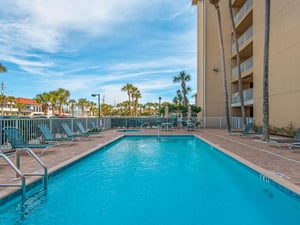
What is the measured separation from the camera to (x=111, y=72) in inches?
1319

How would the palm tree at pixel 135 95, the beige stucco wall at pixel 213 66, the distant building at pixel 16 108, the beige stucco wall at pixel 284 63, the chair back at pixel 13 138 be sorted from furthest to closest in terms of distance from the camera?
the distant building at pixel 16 108, the palm tree at pixel 135 95, the beige stucco wall at pixel 213 66, the beige stucco wall at pixel 284 63, the chair back at pixel 13 138

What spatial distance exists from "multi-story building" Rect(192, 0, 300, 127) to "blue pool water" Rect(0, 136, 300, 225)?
7668 mm

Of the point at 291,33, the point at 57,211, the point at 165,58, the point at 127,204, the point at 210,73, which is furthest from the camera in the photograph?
the point at 165,58

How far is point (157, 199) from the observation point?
14.2 feet

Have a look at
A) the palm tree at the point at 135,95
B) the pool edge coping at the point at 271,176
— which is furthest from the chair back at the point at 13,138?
the palm tree at the point at 135,95

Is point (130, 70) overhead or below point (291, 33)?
overhead

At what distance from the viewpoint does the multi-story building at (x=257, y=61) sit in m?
11.5

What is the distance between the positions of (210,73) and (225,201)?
63.2 feet

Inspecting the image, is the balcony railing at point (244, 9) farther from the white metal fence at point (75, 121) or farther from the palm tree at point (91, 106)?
the palm tree at point (91, 106)

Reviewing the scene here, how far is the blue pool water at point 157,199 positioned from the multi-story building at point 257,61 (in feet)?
25.2

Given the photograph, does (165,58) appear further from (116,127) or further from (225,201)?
(225,201)

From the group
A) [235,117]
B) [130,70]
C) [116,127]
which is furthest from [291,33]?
[130,70]

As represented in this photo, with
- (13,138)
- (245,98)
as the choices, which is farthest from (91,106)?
(13,138)

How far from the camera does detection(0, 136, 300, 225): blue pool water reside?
3545mm
